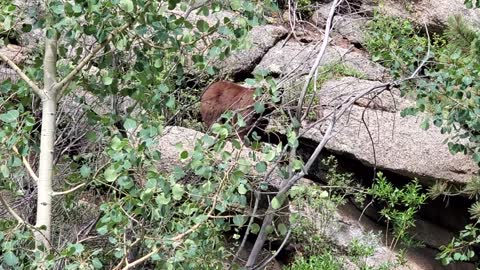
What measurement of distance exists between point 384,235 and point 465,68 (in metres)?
3.00

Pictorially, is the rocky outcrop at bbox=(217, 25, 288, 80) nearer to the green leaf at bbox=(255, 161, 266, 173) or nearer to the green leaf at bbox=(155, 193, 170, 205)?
the green leaf at bbox=(255, 161, 266, 173)

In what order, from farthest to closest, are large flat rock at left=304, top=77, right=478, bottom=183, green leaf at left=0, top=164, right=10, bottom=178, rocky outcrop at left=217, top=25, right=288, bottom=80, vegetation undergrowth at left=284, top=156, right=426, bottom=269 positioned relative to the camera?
rocky outcrop at left=217, top=25, right=288, bottom=80
large flat rock at left=304, top=77, right=478, bottom=183
vegetation undergrowth at left=284, top=156, right=426, bottom=269
green leaf at left=0, top=164, right=10, bottom=178

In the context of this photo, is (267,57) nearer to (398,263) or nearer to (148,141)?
(398,263)

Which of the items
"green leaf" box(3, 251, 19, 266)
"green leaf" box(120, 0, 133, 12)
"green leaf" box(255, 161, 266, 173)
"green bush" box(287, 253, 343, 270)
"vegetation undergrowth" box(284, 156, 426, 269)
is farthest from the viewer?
"vegetation undergrowth" box(284, 156, 426, 269)

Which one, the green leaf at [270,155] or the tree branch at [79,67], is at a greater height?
the tree branch at [79,67]

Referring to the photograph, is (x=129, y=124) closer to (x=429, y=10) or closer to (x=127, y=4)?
(x=127, y=4)

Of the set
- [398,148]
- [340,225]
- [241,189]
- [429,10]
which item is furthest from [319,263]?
[429,10]

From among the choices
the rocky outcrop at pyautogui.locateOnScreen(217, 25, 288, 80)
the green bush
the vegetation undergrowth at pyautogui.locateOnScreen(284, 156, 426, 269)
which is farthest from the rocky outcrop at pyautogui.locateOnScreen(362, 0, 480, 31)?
the green bush

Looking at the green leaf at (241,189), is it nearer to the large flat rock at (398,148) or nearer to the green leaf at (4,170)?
the green leaf at (4,170)

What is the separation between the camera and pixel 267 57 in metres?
9.87

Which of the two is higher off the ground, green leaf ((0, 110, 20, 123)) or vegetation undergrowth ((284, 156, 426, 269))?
green leaf ((0, 110, 20, 123))

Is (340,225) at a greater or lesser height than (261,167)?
lesser

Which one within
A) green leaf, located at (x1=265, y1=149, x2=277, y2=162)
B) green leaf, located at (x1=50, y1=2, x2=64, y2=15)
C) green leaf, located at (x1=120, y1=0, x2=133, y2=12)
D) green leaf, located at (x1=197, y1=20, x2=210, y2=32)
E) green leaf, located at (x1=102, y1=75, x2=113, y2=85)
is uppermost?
green leaf, located at (x1=120, y1=0, x2=133, y2=12)

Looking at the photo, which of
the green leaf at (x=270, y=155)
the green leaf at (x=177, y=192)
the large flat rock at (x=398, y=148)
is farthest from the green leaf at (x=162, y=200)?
the large flat rock at (x=398, y=148)
